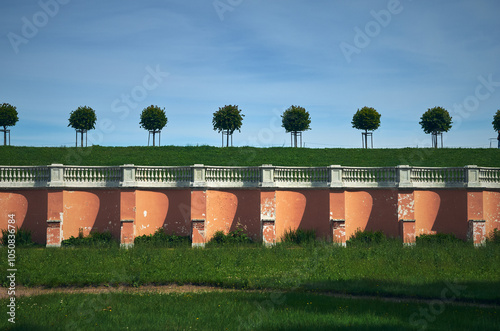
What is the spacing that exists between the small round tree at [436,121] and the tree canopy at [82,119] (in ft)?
127

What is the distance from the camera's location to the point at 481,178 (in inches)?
977

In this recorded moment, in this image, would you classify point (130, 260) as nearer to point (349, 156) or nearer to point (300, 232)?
point (300, 232)

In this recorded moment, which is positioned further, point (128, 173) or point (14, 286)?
point (128, 173)

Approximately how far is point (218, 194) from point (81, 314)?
13.0 meters

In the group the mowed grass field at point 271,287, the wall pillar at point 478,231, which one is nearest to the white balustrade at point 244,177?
the wall pillar at point 478,231

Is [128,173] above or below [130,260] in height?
above

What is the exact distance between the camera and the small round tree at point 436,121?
5081 centimetres

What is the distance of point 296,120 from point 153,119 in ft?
54.1

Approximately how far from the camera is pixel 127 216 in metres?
23.6

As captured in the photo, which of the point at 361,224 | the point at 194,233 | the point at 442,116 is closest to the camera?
the point at 194,233

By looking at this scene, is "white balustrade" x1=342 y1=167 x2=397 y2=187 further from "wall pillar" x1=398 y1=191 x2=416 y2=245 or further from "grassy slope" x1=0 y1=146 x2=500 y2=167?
"grassy slope" x1=0 y1=146 x2=500 y2=167

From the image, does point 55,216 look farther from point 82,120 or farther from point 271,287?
point 82,120

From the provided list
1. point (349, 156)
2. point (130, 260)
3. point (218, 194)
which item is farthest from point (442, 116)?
point (130, 260)

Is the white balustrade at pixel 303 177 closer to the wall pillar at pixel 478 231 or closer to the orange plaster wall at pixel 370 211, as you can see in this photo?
the orange plaster wall at pixel 370 211
